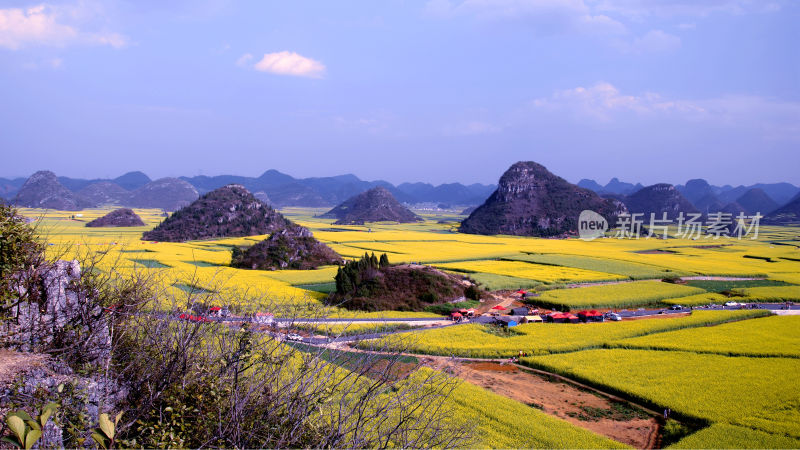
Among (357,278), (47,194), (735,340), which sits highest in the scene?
(47,194)

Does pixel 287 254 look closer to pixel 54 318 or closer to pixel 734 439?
pixel 54 318

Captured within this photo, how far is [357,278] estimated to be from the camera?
31688mm

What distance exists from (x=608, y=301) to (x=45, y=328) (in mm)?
31690

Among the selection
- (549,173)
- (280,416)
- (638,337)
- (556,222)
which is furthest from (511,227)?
(280,416)

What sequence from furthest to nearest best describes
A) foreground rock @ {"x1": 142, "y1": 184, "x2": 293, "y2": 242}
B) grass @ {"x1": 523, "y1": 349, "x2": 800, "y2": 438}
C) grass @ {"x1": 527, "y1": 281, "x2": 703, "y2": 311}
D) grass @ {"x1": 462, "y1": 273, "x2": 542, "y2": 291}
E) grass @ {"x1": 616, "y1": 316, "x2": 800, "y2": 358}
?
1. foreground rock @ {"x1": 142, "y1": 184, "x2": 293, "y2": 242}
2. grass @ {"x1": 462, "y1": 273, "x2": 542, "y2": 291}
3. grass @ {"x1": 527, "y1": 281, "x2": 703, "y2": 311}
4. grass @ {"x1": 616, "y1": 316, "x2": 800, "y2": 358}
5. grass @ {"x1": 523, "y1": 349, "x2": 800, "y2": 438}

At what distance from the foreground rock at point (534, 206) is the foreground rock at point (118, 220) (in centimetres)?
7293

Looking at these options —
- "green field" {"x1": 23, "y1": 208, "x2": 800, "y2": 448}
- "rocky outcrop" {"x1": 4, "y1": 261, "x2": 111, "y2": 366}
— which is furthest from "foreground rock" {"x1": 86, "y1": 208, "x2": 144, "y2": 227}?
"rocky outcrop" {"x1": 4, "y1": 261, "x2": 111, "y2": 366}

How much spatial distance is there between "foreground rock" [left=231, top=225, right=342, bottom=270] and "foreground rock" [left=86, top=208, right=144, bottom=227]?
56.6m

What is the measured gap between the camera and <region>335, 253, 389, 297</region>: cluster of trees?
30.9 meters

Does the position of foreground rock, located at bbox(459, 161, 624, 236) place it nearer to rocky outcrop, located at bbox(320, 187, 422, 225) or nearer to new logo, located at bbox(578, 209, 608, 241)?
new logo, located at bbox(578, 209, 608, 241)

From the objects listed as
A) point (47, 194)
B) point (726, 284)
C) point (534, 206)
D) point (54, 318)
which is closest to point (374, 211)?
point (534, 206)

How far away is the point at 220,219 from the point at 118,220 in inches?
1157

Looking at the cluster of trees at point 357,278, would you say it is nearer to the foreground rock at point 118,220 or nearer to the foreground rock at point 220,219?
the foreground rock at point 220,219

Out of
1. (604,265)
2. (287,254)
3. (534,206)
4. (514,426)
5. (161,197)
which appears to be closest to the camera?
(514,426)
